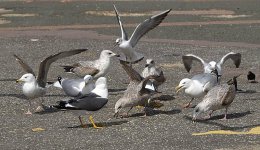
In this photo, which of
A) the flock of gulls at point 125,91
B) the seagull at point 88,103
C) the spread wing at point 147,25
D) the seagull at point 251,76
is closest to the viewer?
the seagull at point 88,103

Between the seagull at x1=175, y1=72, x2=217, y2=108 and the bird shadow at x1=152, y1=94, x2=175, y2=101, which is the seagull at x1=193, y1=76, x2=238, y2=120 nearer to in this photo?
the seagull at x1=175, y1=72, x2=217, y2=108

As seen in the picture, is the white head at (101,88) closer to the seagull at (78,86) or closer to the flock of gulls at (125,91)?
the flock of gulls at (125,91)

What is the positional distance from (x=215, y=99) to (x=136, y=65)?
28.0 feet

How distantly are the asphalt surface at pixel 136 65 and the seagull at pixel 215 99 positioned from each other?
28 cm

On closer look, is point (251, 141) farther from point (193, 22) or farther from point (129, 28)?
point (193, 22)

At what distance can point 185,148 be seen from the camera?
1115 centimetres

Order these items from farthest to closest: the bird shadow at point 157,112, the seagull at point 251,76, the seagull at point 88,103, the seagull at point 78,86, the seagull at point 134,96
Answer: the seagull at point 251,76 → the bird shadow at point 157,112 → the seagull at point 78,86 → the seagull at point 134,96 → the seagull at point 88,103

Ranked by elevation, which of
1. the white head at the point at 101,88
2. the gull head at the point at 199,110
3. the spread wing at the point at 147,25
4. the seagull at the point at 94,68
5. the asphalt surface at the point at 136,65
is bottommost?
the asphalt surface at the point at 136,65

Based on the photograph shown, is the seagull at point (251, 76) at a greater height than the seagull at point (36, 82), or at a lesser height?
lesser

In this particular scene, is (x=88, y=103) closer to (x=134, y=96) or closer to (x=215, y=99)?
(x=134, y=96)

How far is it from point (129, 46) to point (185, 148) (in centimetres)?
711

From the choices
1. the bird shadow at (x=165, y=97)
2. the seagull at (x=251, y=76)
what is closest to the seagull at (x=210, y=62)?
the seagull at (x=251, y=76)

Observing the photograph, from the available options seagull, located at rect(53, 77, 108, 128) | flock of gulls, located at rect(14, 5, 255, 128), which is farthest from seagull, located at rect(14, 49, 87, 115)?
seagull, located at rect(53, 77, 108, 128)

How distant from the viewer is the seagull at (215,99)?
13.1 meters
